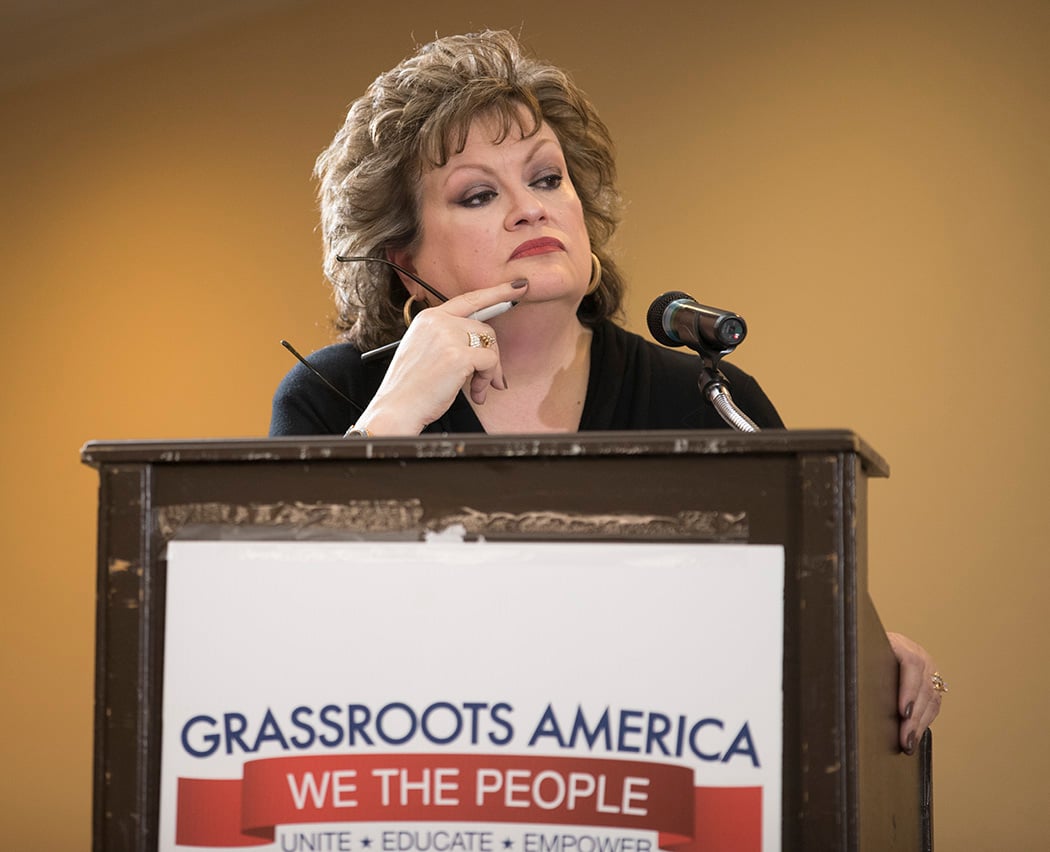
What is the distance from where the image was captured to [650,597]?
0.75 m

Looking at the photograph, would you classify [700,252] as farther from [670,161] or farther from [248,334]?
[248,334]

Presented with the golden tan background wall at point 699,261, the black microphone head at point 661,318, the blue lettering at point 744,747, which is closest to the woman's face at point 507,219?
the black microphone head at point 661,318

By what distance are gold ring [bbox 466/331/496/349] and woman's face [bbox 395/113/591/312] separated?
0.55ft

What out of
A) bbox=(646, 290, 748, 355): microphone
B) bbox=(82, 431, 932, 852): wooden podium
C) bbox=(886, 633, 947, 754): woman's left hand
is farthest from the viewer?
bbox=(646, 290, 748, 355): microphone

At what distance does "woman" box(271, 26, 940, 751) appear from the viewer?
1.67m

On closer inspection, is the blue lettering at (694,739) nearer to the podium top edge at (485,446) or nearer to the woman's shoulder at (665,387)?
the podium top edge at (485,446)

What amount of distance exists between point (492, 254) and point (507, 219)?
5 cm

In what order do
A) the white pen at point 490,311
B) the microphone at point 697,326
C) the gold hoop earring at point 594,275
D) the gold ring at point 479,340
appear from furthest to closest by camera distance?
the gold hoop earring at point 594,275 → the white pen at point 490,311 → the gold ring at point 479,340 → the microphone at point 697,326

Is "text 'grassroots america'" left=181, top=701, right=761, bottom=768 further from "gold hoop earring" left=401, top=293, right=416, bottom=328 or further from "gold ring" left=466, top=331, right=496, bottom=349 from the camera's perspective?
"gold hoop earring" left=401, top=293, right=416, bottom=328

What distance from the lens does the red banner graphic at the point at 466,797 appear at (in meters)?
0.73

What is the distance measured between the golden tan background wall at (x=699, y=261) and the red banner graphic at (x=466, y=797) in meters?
2.15

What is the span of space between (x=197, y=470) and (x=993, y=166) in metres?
2.40

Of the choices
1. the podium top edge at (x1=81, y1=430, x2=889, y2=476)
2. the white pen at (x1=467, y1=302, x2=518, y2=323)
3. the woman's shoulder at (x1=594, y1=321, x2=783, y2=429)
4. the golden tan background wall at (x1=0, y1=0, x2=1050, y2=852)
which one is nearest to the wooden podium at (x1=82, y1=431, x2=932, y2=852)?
the podium top edge at (x1=81, y1=430, x2=889, y2=476)

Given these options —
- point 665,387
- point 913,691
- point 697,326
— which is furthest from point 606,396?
point 913,691
